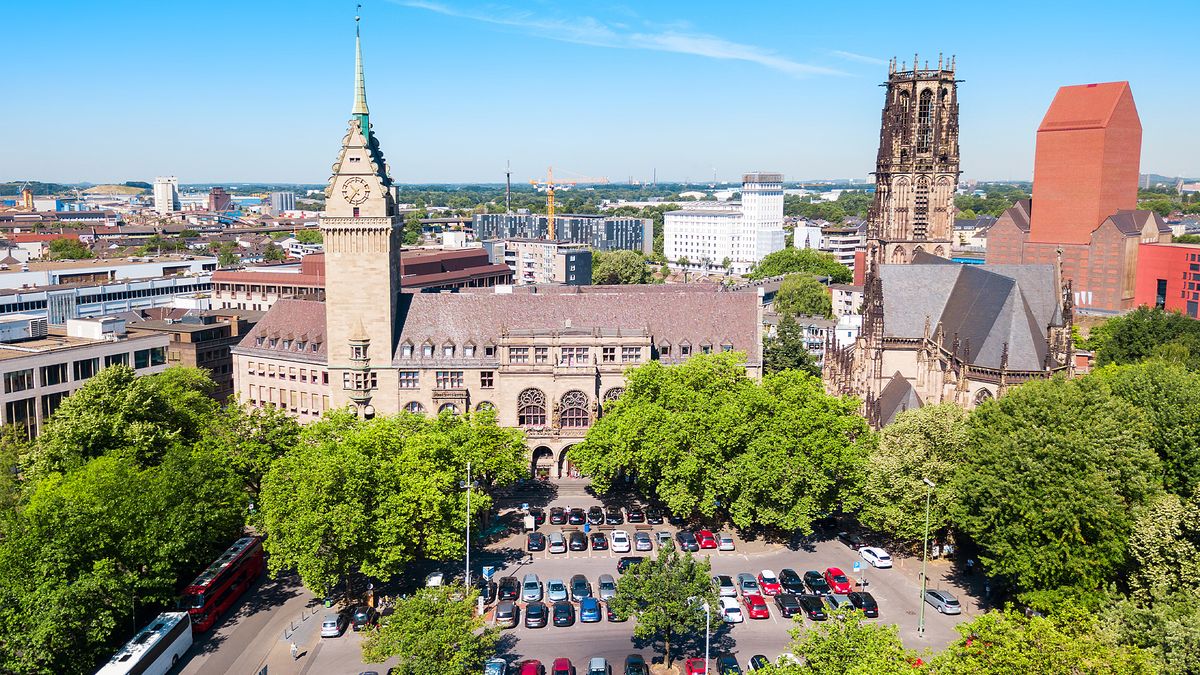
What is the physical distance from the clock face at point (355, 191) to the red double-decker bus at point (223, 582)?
117ft

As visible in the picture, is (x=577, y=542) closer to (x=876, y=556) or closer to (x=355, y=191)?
(x=876, y=556)

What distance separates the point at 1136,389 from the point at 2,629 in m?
78.1

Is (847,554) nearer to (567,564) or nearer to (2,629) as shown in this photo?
(567,564)

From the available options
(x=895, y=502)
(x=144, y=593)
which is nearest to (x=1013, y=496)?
(x=895, y=502)

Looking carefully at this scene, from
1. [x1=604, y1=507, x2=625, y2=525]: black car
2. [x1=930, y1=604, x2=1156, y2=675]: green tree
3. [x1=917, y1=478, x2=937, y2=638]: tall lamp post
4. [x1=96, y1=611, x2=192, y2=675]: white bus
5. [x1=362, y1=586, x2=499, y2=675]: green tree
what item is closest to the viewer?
[x1=930, y1=604, x2=1156, y2=675]: green tree

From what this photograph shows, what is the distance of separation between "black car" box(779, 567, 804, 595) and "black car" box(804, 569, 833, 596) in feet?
2.14

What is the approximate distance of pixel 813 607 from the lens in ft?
202

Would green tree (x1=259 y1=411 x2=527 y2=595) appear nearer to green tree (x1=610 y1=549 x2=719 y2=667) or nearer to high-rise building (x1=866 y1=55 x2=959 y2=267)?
green tree (x1=610 y1=549 x2=719 y2=667)

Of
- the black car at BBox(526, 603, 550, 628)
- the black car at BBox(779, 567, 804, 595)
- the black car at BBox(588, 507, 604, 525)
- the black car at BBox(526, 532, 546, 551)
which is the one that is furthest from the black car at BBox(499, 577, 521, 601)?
the black car at BBox(779, 567, 804, 595)

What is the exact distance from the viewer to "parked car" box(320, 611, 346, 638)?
195 feet

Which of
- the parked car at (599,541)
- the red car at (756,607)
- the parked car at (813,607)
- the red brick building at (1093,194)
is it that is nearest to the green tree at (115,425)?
the parked car at (599,541)

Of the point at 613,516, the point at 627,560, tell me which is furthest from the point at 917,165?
the point at 627,560

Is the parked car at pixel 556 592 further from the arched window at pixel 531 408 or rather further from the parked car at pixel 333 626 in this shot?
the arched window at pixel 531 408

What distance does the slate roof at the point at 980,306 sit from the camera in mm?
85688
